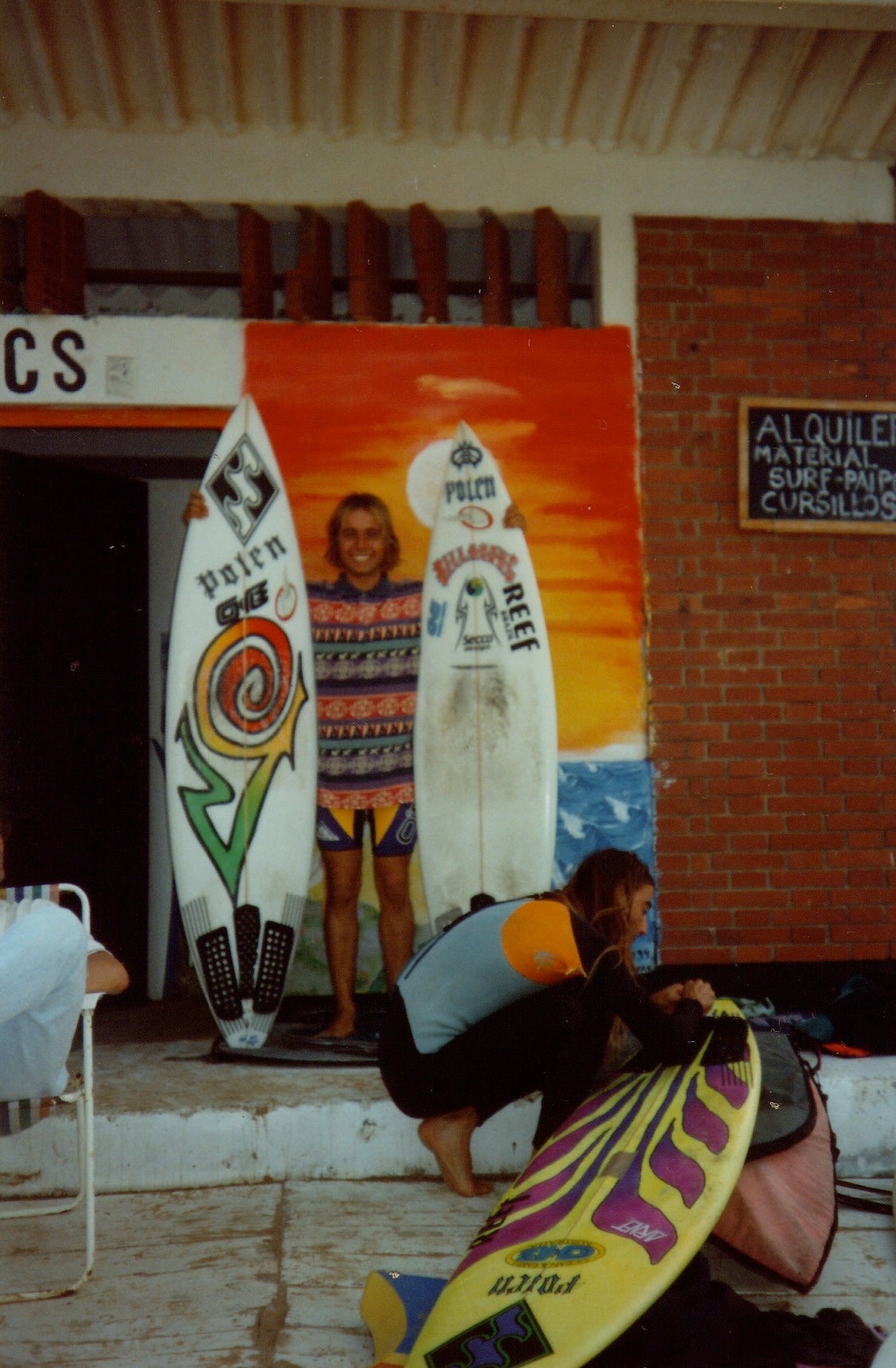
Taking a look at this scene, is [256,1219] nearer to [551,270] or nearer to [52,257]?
[52,257]

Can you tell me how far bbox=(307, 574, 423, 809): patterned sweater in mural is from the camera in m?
4.05

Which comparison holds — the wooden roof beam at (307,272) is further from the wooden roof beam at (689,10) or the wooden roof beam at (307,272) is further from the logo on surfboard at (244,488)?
the wooden roof beam at (689,10)

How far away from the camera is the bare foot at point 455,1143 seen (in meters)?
2.98

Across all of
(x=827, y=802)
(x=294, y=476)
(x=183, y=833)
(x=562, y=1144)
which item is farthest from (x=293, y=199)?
(x=562, y=1144)

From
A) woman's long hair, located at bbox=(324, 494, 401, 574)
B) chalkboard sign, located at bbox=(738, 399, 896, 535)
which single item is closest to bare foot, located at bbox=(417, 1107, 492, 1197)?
woman's long hair, located at bbox=(324, 494, 401, 574)

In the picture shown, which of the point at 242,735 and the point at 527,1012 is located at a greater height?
the point at 242,735

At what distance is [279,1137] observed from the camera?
3.20 metres

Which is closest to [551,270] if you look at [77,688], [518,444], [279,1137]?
[518,444]

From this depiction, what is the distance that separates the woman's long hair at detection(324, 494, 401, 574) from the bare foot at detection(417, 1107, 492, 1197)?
6.23 feet

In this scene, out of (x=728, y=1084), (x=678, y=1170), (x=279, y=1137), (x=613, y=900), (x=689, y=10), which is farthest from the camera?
(x=689, y=10)

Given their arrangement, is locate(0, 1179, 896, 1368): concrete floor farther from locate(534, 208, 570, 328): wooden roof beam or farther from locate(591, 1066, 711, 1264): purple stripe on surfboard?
locate(534, 208, 570, 328): wooden roof beam

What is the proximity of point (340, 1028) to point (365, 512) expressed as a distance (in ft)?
5.61

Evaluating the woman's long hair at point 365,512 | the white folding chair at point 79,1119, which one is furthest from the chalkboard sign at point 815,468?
the white folding chair at point 79,1119

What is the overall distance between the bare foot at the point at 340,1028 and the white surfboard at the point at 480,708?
1.38ft
